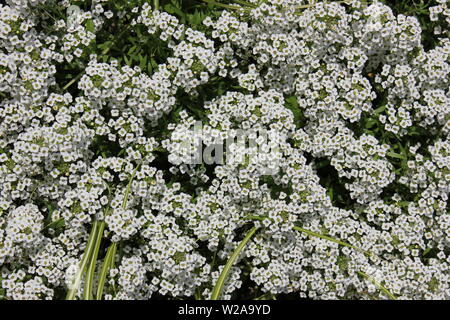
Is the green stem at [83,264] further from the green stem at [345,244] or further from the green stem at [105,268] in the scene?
the green stem at [345,244]

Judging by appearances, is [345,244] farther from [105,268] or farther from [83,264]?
[83,264]

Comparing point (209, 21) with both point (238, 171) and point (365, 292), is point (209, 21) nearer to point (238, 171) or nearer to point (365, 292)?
point (238, 171)

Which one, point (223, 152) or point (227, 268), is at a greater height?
point (223, 152)

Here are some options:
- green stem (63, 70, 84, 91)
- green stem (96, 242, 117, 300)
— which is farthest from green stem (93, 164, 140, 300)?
green stem (63, 70, 84, 91)

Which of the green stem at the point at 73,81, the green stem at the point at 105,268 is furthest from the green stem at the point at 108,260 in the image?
the green stem at the point at 73,81

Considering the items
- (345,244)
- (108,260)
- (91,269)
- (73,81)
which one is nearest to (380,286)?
(345,244)

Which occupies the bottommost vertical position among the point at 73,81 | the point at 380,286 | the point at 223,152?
the point at 380,286
